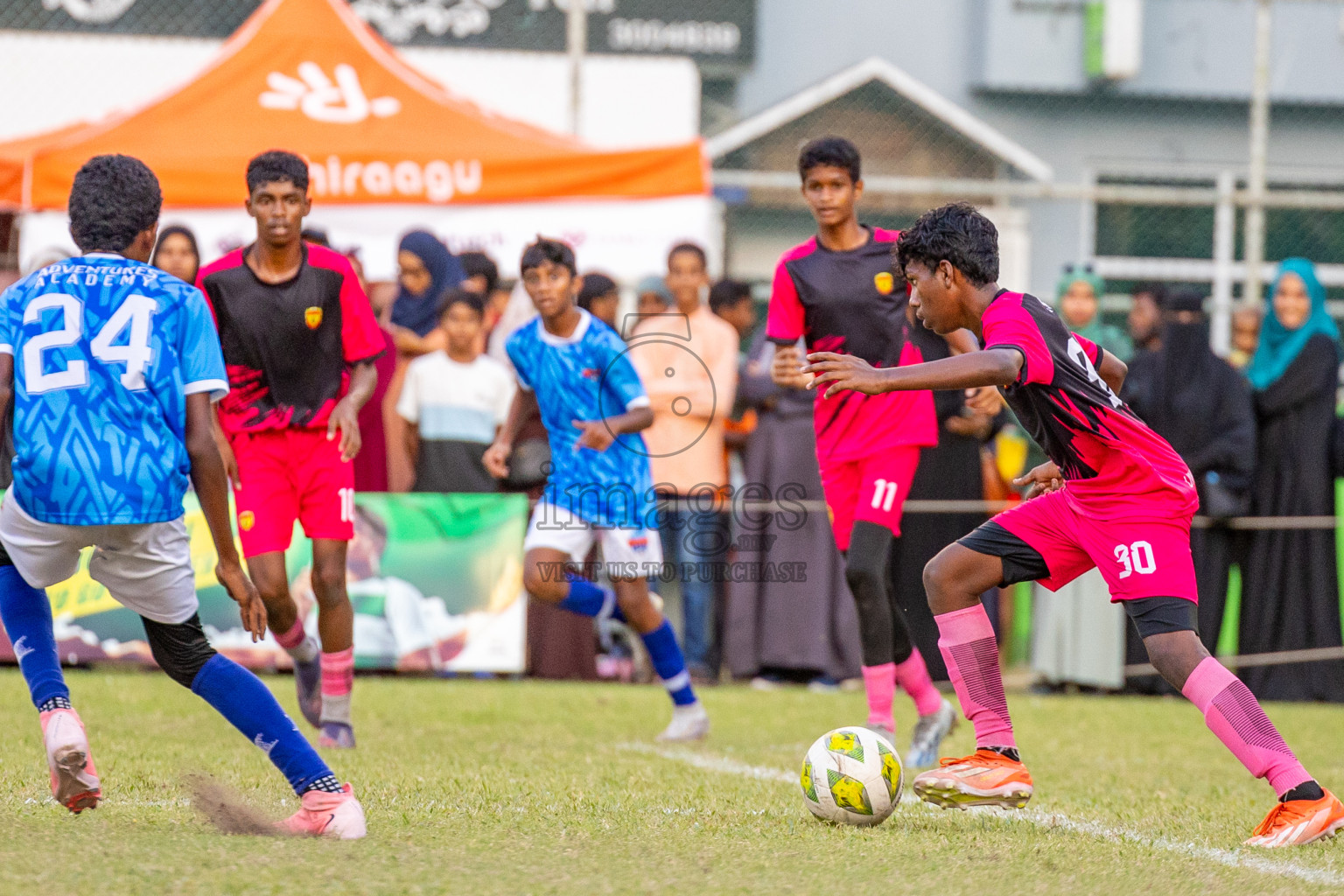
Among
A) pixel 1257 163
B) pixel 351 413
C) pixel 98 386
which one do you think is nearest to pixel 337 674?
pixel 351 413

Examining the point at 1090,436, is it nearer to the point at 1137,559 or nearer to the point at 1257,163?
the point at 1137,559

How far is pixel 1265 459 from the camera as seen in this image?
1048cm

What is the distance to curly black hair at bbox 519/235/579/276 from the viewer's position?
726 centimetres

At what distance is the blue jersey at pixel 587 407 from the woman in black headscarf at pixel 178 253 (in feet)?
9.08

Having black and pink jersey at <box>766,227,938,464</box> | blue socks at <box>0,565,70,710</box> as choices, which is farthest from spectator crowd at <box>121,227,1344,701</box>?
blue socks at <box>0,565,70,710</box>

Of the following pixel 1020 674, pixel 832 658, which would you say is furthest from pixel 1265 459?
pixel 832 658

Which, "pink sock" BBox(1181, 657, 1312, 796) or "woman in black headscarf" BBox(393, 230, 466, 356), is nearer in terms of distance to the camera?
"pink sock" BBox(1181, 657, 1312, 796)

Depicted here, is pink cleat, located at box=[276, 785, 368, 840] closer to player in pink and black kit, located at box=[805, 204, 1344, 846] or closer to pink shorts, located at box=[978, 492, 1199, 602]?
player in pink and black kit, located at box=[805, 204, 1344, 846]

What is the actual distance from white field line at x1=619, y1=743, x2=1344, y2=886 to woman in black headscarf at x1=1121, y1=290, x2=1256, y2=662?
187 inches

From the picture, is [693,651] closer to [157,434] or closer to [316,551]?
[316,551]

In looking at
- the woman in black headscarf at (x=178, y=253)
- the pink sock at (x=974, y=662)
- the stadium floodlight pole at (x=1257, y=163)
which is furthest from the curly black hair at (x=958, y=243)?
the stadium floodlight pole at (x=1257, y=163)

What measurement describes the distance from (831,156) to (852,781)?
297 cm

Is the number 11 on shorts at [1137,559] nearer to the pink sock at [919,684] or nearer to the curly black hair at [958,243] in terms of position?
the curly black hair at [958,243]

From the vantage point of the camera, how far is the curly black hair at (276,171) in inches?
251
